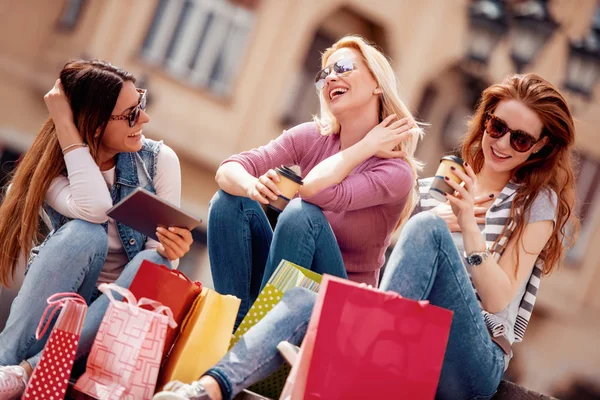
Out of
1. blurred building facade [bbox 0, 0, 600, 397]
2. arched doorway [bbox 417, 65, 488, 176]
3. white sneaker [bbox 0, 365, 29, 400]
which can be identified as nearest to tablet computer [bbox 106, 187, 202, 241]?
white sneaker [bbox 0, 365, 29, 400]

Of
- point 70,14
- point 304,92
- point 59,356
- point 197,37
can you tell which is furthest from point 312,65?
point 59,356

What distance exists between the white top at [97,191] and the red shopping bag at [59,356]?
411 millimetres

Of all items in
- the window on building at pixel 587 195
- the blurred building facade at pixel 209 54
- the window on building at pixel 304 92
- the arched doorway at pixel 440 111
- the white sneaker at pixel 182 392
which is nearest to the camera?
the white sneaker at pixel 182 392

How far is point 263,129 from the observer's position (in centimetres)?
1353

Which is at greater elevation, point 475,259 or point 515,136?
point 515,136

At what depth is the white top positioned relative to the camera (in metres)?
3.14

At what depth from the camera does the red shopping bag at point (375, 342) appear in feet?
8.47

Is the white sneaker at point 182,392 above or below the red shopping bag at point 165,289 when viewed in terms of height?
below

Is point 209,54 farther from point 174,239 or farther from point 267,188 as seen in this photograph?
point 174,239

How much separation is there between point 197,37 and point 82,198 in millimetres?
10361

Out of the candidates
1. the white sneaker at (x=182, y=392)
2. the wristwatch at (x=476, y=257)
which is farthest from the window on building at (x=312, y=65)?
the white sneaker at (x=182, y=392)

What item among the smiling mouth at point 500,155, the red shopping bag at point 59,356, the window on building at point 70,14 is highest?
the window on building at point 70,14

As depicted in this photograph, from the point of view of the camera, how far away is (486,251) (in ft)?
9.86

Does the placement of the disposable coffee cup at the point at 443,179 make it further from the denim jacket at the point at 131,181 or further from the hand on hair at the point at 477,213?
the denim jacket at the point at 131,181
